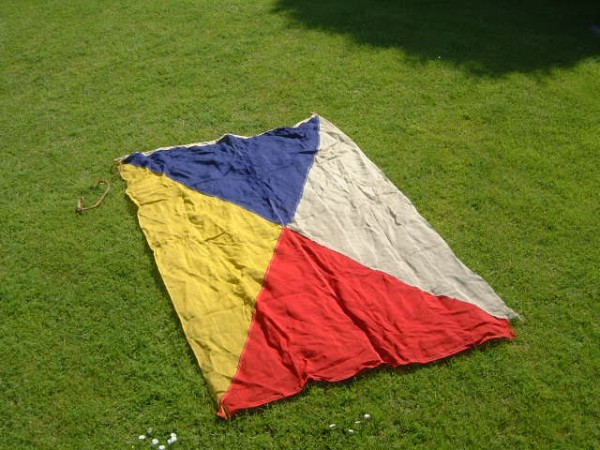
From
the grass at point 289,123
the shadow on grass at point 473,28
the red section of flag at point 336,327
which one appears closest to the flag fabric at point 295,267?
the red section of flag at point 336,327

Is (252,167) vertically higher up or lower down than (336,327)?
higher up

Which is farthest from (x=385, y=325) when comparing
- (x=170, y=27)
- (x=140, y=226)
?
(x=170, y=27)

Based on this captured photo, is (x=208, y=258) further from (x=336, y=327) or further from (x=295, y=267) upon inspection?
(x=336, y=327)

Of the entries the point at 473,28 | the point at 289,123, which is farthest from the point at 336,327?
the point at 473,28

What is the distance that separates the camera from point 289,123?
7125 millimetres

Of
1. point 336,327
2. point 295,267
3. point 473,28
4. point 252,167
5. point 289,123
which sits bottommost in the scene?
point 336,327

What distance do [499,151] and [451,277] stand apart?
7.79ft

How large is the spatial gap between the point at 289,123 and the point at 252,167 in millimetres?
1237

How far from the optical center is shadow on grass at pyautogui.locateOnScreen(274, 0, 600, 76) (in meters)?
8.36

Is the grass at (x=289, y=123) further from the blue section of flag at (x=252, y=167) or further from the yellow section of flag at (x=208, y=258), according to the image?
the blue section of flag at (x=252, y=167)

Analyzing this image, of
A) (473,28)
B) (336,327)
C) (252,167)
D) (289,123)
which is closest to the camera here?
(336,327)

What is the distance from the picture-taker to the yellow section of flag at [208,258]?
4.57m

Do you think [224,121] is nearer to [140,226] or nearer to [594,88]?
[140,226]

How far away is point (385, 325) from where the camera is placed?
4684mm
